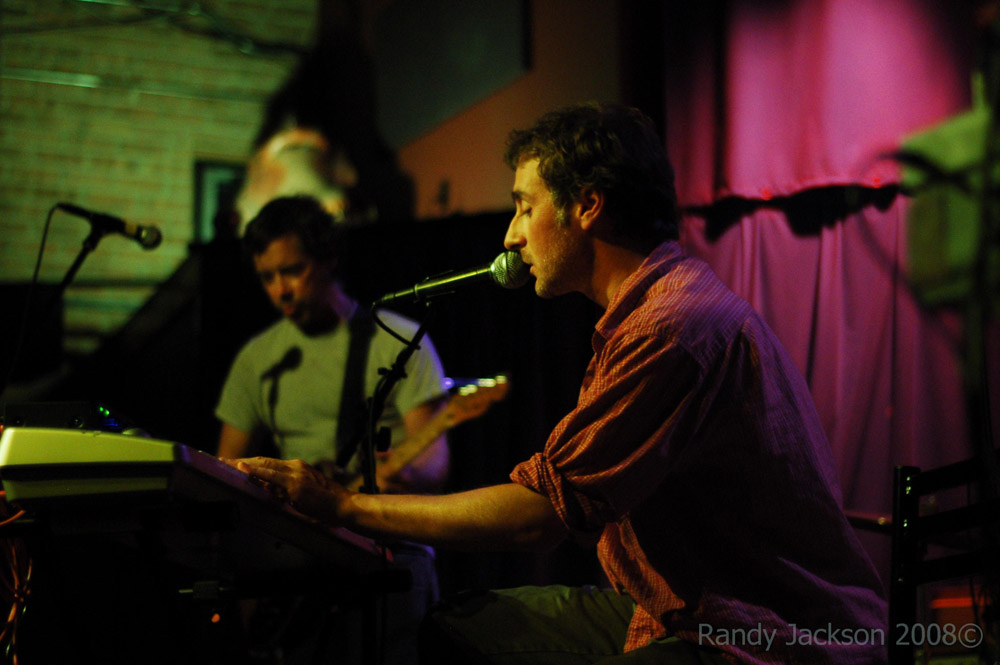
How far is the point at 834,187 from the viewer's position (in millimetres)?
2637

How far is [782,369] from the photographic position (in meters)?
1.60

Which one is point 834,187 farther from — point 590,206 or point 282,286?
point 282,286

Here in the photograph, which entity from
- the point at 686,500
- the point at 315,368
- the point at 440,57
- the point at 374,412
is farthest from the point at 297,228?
the point at 440,57

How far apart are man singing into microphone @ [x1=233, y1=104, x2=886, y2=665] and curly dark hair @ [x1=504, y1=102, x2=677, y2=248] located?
13 cm

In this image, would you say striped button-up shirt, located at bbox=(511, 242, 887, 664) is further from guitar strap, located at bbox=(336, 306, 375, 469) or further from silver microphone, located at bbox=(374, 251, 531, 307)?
guitar strap, located at bbox=(336, 306, 375, 469)

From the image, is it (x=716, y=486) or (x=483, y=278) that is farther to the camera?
(x=483, y=278)

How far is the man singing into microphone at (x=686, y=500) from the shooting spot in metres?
1.45

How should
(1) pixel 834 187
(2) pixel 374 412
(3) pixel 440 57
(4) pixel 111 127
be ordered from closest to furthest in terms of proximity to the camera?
(2) pixel 374 412 → (1) pixel 834 187 → (3) pixel 440 57 → (4) pixel 111 127

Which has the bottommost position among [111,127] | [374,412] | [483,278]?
[374,412]

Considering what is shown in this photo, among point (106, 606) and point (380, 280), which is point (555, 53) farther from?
point (106, 606)

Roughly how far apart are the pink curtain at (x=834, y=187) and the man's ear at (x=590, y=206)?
114cm

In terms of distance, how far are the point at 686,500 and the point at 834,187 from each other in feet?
4.96

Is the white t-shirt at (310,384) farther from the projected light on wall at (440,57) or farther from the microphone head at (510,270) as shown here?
the projected light on wall at (440,57)

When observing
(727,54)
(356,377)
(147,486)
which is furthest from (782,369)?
(356,377)
